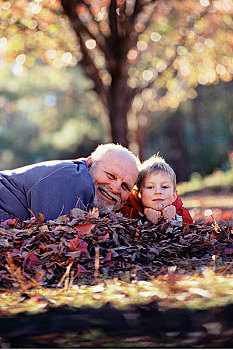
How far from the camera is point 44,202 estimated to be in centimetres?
432

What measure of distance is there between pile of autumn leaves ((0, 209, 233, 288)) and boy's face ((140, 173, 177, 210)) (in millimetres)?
468

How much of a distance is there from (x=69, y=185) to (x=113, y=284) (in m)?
1.55

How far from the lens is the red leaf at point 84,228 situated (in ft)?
12.1

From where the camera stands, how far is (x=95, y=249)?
11.0ft

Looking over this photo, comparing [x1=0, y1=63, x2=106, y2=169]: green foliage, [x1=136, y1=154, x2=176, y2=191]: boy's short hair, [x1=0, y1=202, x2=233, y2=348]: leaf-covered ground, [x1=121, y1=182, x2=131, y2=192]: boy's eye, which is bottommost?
[x1=0, y1=202, x2=233, y2=348]: leaf-covered ground

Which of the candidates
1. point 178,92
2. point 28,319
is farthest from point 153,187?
point 178,92

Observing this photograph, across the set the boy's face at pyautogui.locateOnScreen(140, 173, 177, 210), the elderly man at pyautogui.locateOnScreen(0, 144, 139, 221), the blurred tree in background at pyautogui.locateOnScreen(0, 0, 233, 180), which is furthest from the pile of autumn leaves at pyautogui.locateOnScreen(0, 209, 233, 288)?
the blurred tree in background at pyautogui.locateOnScreen(0, 0, 233, 180)

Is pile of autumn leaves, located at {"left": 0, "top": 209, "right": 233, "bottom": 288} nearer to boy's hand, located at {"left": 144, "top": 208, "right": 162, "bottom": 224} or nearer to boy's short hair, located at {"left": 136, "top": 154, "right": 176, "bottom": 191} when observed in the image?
A: boy's hand, located at {"left": 144, "top": 208, "right": 162, "bottom": 224}

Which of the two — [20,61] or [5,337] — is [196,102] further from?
[5,337]

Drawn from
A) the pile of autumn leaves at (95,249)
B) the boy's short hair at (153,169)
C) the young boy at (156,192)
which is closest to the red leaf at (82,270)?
the pile of autumn leaves at (95,249)

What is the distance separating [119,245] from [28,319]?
1494 millimetres

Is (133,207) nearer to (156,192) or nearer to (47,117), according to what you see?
(156,192)

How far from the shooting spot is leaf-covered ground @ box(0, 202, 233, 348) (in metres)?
2.12

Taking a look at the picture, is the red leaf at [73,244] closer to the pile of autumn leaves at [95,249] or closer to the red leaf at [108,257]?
the pile of autumn leaves at [95,249]
